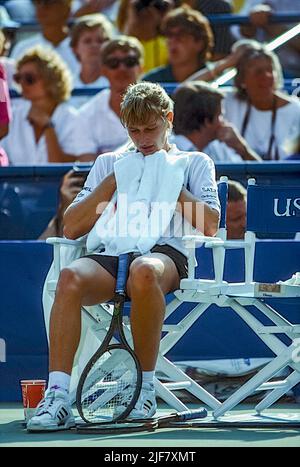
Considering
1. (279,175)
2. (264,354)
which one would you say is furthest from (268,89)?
(264,354)

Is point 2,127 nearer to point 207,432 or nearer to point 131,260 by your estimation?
point 131,260

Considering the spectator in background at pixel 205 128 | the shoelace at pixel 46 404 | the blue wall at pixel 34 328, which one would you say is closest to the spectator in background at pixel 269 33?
the spectator in background at pixel 205 128

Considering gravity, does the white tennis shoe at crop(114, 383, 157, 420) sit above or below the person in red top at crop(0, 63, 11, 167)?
below

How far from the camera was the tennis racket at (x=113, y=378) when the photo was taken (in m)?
5.11

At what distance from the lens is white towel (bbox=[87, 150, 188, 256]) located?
5.36 metres

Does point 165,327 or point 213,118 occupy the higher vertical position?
point 213,118

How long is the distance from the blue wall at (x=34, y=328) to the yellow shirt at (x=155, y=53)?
4.33 m

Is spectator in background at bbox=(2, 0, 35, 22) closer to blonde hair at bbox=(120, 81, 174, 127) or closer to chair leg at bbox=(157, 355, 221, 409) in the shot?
blonde hair at bbox=(120, 81, 174, 127)

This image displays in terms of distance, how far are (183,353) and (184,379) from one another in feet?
3.97

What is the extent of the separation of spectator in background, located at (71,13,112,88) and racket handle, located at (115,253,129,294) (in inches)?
191

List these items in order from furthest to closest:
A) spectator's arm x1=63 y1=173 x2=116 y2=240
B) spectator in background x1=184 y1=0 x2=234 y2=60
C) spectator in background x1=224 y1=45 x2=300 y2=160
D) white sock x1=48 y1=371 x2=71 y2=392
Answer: spectator in background x1=184 y1=0 x2=234 y2=60 < spectator in background x1=224 y1=45 x2=300 y2=160 < spectator's arm x1=63 y1=173 x2=116 y2=240 < white sock x1=48 y1=371 x2=71 y2=392

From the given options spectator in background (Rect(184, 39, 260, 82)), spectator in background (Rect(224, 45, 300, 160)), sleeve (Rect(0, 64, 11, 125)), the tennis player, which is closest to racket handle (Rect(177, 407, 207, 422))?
the tennis player

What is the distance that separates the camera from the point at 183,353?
263 inches

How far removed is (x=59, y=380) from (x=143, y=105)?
3.98 ft
